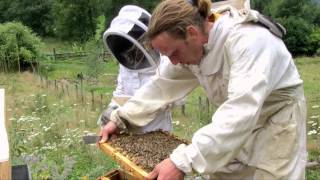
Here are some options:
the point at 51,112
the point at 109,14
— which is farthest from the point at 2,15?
the point at 51,112

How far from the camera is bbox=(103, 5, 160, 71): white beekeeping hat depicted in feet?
14.6

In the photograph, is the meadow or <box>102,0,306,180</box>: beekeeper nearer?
<box>102,0,306,180</box>: beekeeper

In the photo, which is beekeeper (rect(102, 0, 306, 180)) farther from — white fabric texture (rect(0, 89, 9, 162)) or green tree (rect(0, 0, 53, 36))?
green tree (rect(0, 0, 53, 36))

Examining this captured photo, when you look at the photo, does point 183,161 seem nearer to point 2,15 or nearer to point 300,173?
point 300,173

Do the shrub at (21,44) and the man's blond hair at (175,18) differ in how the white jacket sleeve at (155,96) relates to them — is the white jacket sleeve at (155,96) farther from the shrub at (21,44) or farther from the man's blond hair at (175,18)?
the shrub at (21,44)

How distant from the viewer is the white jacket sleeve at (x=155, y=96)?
3.11 m

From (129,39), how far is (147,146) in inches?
63.0

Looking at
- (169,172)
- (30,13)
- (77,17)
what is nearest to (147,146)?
(169,172)

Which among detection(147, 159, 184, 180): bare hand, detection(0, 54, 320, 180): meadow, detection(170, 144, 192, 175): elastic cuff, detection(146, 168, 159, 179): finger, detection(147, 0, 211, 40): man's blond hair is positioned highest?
detection(147, 0, 211, 40): man's blond hair

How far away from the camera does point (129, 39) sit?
4434 millimetres

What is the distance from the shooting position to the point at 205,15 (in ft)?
8.45

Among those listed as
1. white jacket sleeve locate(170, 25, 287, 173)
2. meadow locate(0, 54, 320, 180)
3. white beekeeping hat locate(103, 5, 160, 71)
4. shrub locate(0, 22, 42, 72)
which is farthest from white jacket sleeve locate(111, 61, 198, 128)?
shrub locate(0, 22, 42, 72)

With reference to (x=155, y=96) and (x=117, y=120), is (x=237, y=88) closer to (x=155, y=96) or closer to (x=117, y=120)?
(x=155, y=96)

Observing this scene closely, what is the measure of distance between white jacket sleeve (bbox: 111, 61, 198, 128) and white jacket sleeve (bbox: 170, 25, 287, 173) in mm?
734
